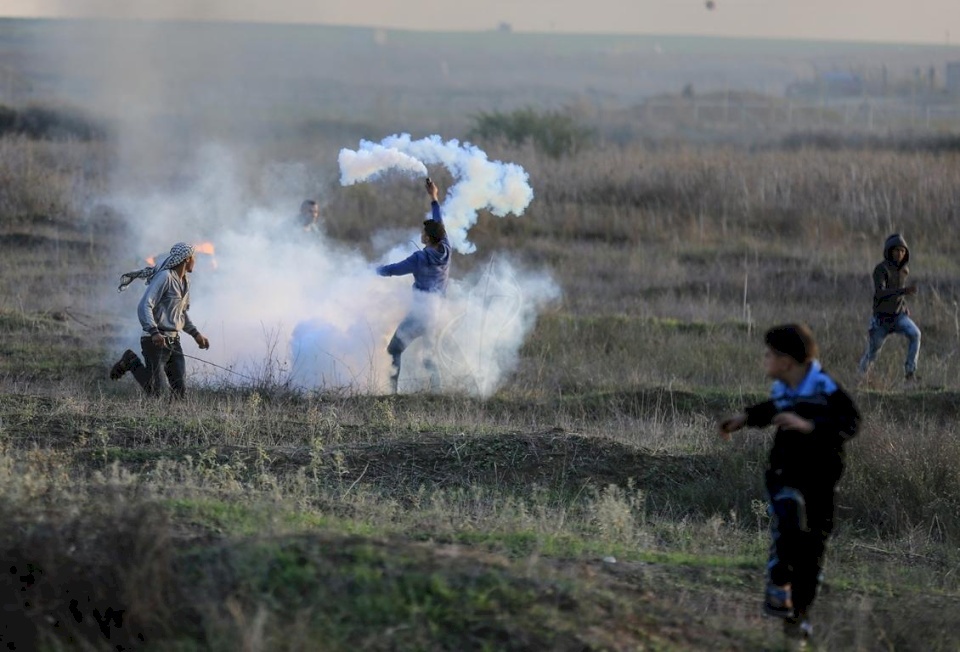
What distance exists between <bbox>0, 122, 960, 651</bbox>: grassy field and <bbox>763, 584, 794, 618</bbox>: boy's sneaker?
0.14 m

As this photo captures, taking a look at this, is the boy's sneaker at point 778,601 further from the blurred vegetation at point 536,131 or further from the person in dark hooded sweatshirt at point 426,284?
the blurred vegetation at point 536,131

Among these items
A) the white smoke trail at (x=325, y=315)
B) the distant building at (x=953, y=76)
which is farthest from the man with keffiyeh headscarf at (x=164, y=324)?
the distant building at (x=953, y=76)

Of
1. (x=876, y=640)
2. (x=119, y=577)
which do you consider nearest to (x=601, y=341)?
(x=876, y=640)

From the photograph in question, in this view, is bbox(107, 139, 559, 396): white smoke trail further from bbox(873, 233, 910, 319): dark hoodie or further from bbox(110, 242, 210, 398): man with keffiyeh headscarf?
bbox(873, 233, 910, 319): dark hoodie

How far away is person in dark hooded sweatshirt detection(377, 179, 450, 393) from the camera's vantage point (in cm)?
1208

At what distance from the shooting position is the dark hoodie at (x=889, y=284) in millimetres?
13938

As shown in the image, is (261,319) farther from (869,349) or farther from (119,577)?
(119,577)

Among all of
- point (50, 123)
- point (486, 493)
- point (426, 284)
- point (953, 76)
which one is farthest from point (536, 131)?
point (953, 76)

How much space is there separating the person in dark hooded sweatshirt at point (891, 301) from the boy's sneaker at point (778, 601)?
8726mm

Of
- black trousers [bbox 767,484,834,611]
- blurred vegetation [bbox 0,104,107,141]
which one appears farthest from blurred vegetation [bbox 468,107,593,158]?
black trousers [bbox 767,484,834,611]

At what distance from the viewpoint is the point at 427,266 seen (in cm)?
1219

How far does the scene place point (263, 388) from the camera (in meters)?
12.1

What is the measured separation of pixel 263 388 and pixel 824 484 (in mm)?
7259

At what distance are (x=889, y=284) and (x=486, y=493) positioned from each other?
275 inches
